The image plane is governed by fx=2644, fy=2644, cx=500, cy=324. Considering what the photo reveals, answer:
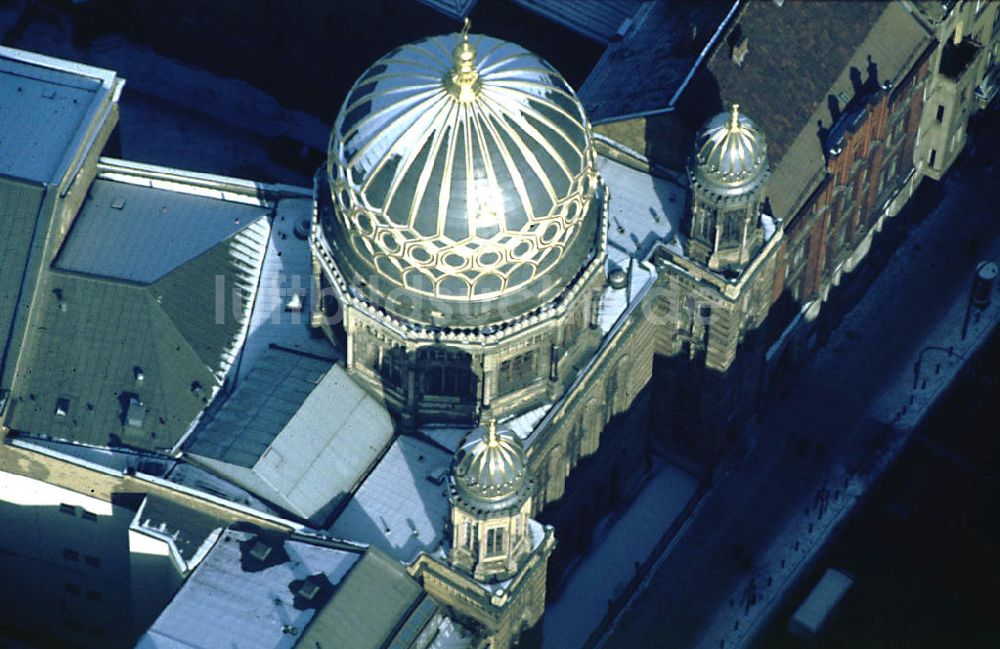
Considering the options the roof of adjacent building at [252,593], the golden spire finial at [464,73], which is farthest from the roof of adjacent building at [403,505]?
the golden spire finial at [464,73]

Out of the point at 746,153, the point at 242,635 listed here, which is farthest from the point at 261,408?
the point at 746,153

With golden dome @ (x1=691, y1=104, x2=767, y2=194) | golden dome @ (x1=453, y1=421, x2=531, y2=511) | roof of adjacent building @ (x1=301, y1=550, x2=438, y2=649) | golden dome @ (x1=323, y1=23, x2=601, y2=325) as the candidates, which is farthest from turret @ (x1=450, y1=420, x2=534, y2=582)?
golden dome @ (x1=691, y1=104, x2=767, y2=194)

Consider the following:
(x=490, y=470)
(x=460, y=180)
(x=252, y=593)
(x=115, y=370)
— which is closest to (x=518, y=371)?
(x=490, y=470)

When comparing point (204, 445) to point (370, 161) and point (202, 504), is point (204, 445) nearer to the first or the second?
point (202, 504)

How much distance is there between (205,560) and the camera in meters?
187

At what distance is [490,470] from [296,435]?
19491mm

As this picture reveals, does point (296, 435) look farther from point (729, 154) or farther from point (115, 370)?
point (729, 154)

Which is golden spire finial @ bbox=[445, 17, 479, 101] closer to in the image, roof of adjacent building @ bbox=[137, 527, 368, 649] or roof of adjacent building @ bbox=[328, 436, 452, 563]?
roof of adjacent building @ bbox=[328, 436, 452, 563]

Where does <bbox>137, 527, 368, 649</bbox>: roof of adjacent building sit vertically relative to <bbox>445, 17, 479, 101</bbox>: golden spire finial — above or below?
below

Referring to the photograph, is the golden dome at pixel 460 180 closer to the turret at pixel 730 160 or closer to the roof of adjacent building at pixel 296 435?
the roof of adjacent building at pixel 296 435

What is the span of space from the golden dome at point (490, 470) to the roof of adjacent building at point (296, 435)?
15.1 m

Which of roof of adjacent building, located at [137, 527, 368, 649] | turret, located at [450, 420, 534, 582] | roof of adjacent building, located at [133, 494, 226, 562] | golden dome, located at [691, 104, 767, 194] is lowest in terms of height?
roof of adjacent building, located at [133, 494, 226, 562]

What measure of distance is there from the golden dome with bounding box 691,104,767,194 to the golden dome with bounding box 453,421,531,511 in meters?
29.8

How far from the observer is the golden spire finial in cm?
18262
